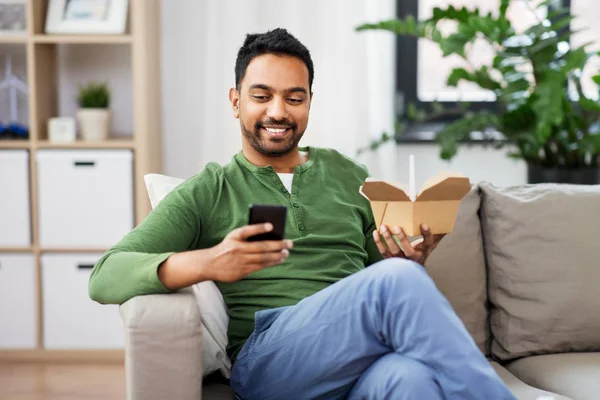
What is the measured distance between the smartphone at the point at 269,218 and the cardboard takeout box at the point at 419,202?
9.0 inches

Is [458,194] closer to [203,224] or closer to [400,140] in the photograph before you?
[203,224]

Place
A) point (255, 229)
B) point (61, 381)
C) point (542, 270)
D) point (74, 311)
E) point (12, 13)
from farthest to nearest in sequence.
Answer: point (12, 13) < point (74, 311) < point (61, 381) < point (542, 270) < point (255, 229)

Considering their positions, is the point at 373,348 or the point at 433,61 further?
the point at 433,61

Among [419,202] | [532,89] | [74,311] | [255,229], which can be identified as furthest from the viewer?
[74,311]

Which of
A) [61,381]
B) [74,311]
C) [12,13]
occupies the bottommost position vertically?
[61,381]

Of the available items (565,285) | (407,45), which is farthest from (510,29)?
(565,285)

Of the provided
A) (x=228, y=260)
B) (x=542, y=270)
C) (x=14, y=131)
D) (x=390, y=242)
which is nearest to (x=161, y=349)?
(x=228, y=260)

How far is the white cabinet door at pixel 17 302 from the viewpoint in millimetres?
3092

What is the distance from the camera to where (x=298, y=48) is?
1881 millimetres

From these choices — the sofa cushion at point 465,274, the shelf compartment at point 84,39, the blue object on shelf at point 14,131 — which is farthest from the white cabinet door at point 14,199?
the sofa cushion at point 465,274

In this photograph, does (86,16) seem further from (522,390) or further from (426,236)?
(522,390)

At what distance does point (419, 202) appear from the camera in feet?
5.14

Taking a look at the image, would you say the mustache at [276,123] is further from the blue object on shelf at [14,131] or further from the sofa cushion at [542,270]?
the blue object on shelf at [14,131]

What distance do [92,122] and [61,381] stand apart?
3.19 feet
